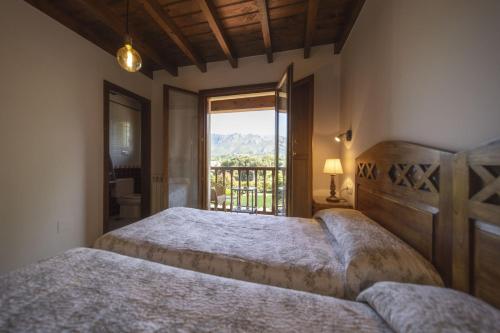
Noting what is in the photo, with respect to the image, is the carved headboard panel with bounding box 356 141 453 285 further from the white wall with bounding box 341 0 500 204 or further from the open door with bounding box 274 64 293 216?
the open door with bounding box 274 64 293 216

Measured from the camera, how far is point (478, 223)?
2.38 ft

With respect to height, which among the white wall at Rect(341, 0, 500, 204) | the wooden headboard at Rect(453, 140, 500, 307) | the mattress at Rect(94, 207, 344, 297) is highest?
the white wall at Rect(341, 0, 500, 204)

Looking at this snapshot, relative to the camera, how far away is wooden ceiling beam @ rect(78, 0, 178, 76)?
6.32 ft

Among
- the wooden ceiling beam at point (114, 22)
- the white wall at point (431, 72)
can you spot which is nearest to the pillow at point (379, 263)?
the white wall at point (431, 72)

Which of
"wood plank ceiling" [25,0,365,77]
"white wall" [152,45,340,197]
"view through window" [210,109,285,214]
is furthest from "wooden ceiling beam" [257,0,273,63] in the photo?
"view through window" [210,109,285,214]

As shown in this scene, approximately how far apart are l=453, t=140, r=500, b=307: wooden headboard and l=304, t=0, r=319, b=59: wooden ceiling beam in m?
1.90

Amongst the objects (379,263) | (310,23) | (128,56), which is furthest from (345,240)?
(310,23)

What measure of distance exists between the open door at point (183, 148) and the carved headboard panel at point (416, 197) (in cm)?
255

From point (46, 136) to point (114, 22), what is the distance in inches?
55.1

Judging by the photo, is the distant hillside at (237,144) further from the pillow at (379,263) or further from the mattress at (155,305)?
the mattress at (155,305)

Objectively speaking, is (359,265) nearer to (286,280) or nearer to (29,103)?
(286,280)

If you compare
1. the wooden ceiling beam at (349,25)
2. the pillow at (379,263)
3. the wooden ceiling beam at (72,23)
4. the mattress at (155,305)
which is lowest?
the mattress at (155,305)

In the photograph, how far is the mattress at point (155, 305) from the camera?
61 centimetres

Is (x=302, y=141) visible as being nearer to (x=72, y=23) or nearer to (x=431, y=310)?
(x=431, y=310)
